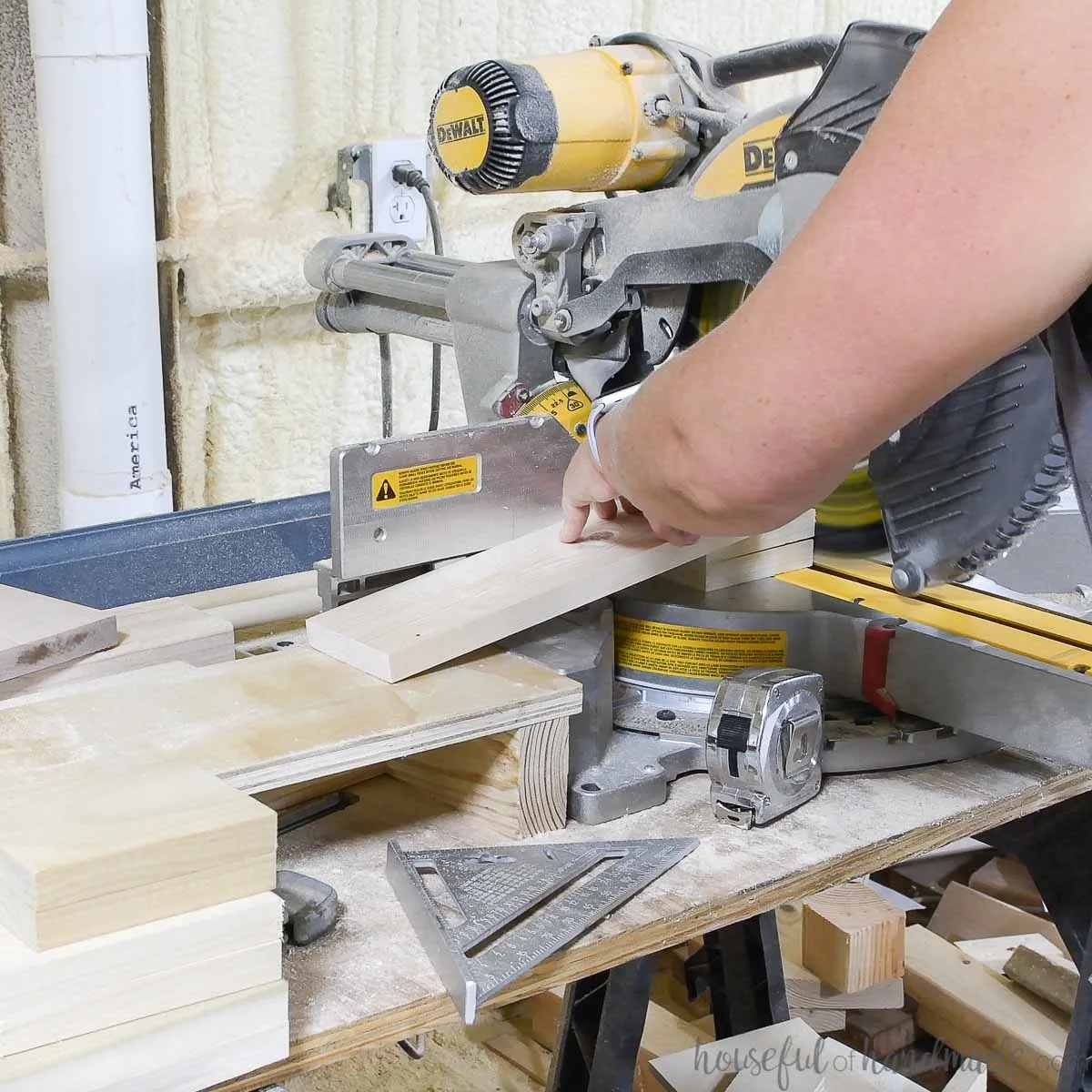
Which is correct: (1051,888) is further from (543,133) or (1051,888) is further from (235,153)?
(235,153)

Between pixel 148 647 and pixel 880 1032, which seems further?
pixel 880 1032

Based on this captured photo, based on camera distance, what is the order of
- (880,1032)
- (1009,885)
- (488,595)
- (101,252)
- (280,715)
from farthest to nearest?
(1009,885)
(880,1032)
(101,252)
(488,595)
(280,715)

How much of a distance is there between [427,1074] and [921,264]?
5.34 ft

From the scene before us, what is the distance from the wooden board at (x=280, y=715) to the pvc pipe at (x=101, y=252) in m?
0.95

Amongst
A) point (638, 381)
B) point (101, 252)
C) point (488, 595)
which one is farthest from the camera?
point (101, 252)

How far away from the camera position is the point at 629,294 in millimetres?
1262

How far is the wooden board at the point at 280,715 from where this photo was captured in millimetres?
864

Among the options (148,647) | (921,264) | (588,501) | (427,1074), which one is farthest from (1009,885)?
(921,264)

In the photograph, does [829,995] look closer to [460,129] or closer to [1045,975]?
[1045,975]

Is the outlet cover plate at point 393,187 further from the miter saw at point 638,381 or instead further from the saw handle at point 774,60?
the saw handle at point 774,60

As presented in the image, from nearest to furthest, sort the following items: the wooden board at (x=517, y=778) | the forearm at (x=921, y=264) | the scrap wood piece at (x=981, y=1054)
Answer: the forearm at (x=921, y=264) < the wooden board at (x=517, y=778) < the scrap wood piece at (x=981, y=1054)

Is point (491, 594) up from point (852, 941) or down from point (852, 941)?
up

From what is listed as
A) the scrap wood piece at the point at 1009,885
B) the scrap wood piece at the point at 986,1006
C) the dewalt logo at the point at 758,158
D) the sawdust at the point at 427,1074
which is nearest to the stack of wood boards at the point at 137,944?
the dewalt logo at the point at 758,158

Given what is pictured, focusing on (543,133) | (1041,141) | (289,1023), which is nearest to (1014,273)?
(1041,141)
